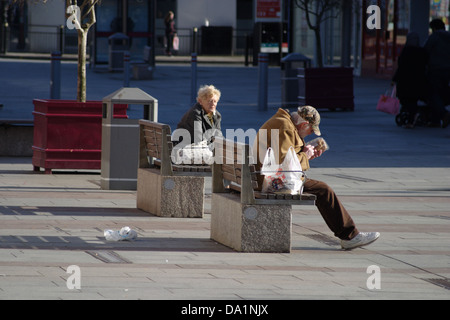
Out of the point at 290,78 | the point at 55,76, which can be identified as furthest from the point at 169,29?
the point at 55,76

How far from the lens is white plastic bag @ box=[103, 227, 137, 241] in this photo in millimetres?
8312

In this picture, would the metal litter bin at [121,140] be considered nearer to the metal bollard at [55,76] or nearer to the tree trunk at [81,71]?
the tree trunk at [81,71]

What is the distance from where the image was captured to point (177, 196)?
9.73 m

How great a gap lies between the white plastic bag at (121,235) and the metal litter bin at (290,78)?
1485cm

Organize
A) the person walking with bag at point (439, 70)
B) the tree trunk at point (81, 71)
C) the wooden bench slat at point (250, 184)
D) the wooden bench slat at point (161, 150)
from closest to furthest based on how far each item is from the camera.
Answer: the wooden bench slat at point (250, 184) → the wooden bench slat at point (161, 150) → the tree trunk at point (81, 71) → the person walking with bag at point (439, 70)

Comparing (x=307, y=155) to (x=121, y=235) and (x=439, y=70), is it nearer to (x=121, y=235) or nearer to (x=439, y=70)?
(x=121, y=235)

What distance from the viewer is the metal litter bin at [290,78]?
22.9 metres

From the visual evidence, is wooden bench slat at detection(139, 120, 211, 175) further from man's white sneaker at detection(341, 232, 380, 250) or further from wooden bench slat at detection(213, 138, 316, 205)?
man's white sneaker at detection(341, 232, 380, 250)

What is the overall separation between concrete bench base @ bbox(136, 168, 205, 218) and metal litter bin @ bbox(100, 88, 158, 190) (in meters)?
1.50

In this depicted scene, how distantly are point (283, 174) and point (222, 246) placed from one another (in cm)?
79

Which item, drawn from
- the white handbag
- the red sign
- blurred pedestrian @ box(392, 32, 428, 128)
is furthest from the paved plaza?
the red sign

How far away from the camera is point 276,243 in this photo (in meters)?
7.99

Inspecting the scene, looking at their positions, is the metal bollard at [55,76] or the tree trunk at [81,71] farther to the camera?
the metal bollard at [55,76]

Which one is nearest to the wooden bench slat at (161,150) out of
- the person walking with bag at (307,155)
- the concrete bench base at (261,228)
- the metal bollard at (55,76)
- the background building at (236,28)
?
the person walking with bag at (307,155)
